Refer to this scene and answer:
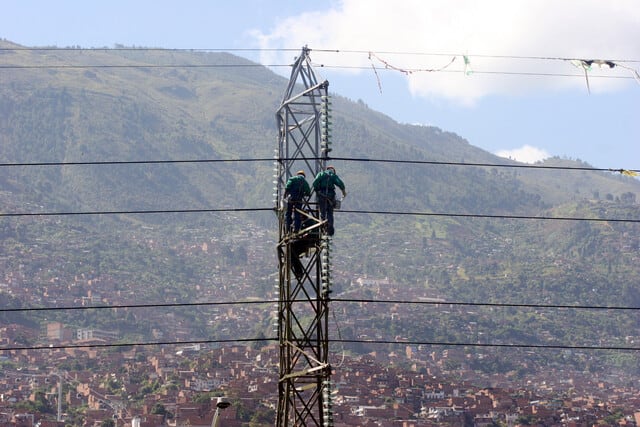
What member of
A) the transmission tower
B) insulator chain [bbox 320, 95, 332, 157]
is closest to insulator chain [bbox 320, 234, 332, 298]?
the transmission tower

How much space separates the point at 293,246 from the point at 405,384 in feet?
427

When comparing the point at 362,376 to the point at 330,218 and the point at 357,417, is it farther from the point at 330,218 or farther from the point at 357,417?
the point at 330,218

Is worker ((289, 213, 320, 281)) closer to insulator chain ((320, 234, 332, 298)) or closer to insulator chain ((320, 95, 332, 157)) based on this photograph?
insulator chain ((320, 234, 332, 298))

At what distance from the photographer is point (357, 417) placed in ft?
399

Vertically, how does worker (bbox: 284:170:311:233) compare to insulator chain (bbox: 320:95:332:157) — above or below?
below

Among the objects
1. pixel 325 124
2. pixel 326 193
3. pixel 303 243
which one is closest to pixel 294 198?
pixel 326 193

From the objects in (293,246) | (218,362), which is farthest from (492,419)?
(293,246)

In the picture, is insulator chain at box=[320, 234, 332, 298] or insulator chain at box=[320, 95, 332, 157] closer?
insulator chain at box=[320, 234, 332, 298]

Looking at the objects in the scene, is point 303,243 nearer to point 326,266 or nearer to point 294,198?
point 294,198

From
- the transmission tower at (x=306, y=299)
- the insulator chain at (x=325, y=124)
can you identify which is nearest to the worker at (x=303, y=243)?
the transmission tower at (x=306, y=299)

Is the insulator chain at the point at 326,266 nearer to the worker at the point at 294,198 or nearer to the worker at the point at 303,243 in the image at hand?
the worker at the point at 303,243

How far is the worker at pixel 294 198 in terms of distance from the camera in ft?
76.4

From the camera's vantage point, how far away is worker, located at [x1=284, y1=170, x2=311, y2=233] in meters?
23.3

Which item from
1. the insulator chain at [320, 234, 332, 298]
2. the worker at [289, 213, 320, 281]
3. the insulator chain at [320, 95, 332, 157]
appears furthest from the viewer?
the insulator chain at [320, 95, 332, 157]
